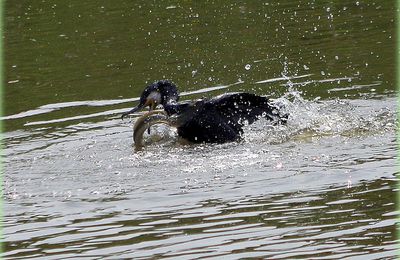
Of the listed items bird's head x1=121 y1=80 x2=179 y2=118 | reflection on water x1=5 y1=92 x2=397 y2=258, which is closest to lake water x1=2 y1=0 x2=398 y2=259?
reflection on water x1=5 y1=92 x2=397 y2=258

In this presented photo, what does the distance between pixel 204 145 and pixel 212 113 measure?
450mm

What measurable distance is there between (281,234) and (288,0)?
1229 cm

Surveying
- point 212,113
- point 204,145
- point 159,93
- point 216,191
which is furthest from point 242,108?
point 216,191

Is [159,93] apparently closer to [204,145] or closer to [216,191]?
[204,145]

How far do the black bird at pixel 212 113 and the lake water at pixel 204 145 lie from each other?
0.21 meters

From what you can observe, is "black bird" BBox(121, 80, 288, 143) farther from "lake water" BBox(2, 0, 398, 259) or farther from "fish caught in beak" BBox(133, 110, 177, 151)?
"lake water" BBox(2, 0, 398, 259)

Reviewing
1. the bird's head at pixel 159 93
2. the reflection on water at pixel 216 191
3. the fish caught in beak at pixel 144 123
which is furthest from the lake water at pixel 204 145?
the bird's head at pixel 159 93

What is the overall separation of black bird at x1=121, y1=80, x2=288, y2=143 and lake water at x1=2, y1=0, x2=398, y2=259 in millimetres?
210

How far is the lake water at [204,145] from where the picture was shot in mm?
7734

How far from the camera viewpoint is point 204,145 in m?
11.0

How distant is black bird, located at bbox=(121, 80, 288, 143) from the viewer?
36.7 ft

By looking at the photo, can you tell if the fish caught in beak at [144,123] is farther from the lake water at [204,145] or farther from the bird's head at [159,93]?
the bird's head at [159,93]

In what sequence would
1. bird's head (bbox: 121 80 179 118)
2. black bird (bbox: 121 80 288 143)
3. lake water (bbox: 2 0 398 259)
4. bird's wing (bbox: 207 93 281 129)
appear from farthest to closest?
bird's head (bbox: 121 80 179 118) < bird's wing (bbox: 207 93 281 129) < black bird (bbox: 121 80 288 143) < lake water (bbox: 2 0 398 259)

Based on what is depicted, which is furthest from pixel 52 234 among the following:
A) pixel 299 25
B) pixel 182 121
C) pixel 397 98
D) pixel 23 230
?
pixel 299 25
